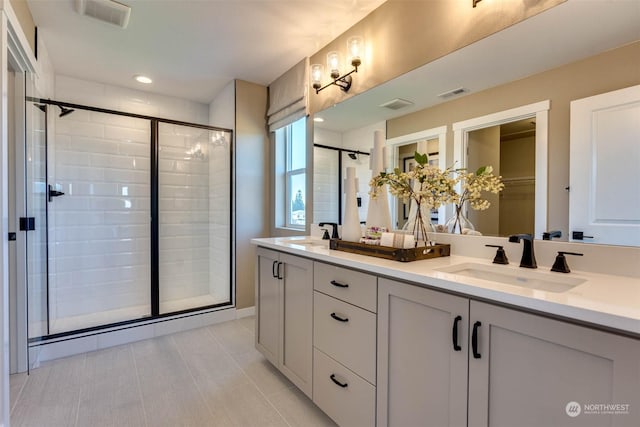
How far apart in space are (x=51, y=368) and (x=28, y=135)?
1.63m

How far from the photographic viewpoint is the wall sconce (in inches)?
83.3

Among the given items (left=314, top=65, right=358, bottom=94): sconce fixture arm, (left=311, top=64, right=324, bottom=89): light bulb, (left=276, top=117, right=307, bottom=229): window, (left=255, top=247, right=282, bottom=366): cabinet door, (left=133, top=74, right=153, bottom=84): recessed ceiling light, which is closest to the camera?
(left=255, top=247, right=282, bottom=366): cabinet door

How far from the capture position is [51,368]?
2174 mm

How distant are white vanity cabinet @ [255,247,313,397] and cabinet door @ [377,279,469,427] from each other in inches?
21.1

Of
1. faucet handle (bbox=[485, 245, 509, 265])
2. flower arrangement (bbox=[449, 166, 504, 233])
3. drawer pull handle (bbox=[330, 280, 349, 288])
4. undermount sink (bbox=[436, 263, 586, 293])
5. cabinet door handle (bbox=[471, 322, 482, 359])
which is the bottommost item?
cabinet door handle (bbox=[471, 322, 482, 359])

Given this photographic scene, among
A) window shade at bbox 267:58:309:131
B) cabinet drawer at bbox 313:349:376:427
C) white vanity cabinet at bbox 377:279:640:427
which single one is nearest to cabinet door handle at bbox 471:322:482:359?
white vanity cabinet at bbox 377:279:640:427

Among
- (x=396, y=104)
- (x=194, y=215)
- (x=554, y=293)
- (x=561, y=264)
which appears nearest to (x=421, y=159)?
(x=396, y=104)

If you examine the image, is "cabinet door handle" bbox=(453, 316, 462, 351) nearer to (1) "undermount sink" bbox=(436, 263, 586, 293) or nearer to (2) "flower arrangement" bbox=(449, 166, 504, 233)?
(1) "undermount sink" bbox=(436, 263, 586, 293)

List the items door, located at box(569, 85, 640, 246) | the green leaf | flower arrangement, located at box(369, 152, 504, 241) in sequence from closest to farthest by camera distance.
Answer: door, located at box(569, 85, 640, 246) < flower arrangement, located at box(369, 152, 504, 241) < the green leaf

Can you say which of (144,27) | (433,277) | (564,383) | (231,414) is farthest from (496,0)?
A: (231,414)

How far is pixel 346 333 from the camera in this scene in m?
1.44

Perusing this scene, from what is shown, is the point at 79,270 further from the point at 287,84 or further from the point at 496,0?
the point at 496,0

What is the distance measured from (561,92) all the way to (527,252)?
2.21ft

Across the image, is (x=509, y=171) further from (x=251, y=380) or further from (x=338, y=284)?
(x=251, y=380)
